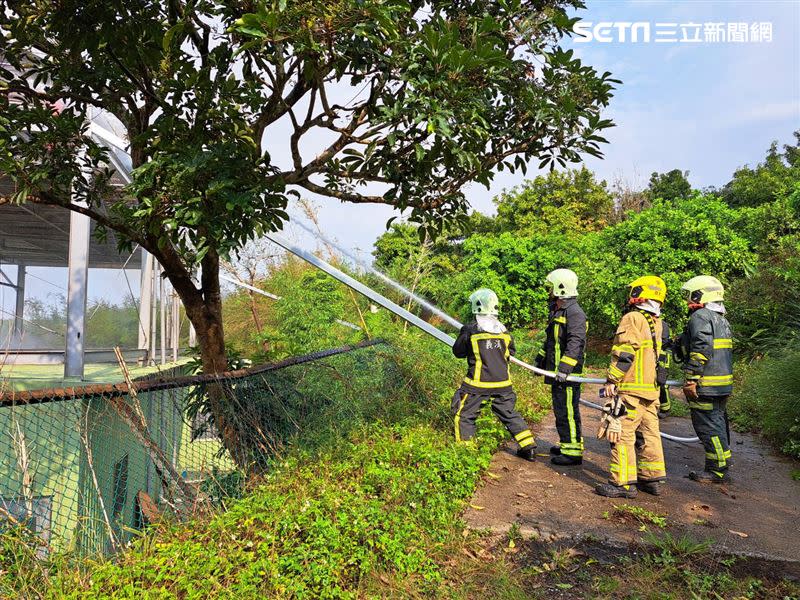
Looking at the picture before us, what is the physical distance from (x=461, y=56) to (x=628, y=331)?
3.14 meters

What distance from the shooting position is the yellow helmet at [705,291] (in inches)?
216

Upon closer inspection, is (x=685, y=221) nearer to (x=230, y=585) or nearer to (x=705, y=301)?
(x=705, y=301)

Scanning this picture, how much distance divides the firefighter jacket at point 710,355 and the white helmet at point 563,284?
1.10m

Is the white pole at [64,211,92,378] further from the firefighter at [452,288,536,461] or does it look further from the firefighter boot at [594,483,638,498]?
the firefighter boot at [594,483,638,498]

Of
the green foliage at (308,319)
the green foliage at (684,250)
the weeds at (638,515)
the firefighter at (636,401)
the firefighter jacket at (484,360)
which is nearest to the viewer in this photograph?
the weeds at (638,515)

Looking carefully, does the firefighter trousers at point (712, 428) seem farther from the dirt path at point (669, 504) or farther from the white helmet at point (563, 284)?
the white helmet at point (563, 284)

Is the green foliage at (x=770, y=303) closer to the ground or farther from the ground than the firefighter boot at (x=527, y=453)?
farther from the ground

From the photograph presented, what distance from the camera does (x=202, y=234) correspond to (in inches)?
145

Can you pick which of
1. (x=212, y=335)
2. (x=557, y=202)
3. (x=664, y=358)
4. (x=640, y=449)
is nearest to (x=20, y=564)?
(x=212, y=335)

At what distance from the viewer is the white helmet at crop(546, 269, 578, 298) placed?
5758mm

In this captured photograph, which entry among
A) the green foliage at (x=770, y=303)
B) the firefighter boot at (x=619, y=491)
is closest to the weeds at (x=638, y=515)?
Result: the firefighter boot at (x=619, y=491)

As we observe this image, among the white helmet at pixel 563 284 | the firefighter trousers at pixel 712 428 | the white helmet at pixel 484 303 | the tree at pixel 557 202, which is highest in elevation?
the tree at pixel 557 202

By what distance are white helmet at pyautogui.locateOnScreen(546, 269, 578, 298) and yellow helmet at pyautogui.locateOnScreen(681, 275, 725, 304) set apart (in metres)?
1.05

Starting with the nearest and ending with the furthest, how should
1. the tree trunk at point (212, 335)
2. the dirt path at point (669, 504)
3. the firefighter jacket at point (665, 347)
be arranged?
the dirt path at point (669, 504)
the tree trunk at point (212, 335)
the firefighter jacket at point (665, 347)
